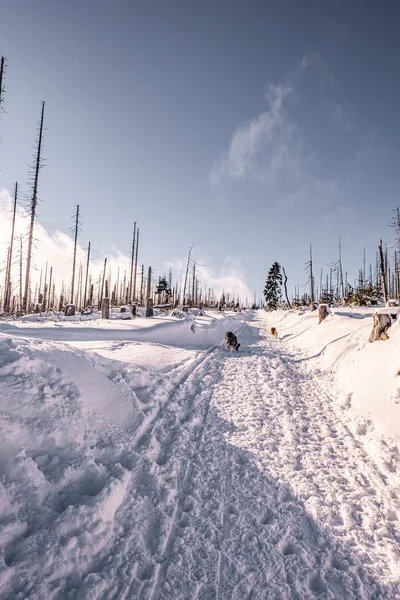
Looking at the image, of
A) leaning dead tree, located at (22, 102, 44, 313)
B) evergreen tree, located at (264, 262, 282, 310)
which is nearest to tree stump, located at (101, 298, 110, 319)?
leaning dead tree, located at (22, 102, 44, 313)

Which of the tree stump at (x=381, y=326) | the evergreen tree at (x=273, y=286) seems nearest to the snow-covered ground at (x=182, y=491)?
the tree stump at (x=381, y=326)

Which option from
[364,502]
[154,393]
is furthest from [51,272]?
[364,502]

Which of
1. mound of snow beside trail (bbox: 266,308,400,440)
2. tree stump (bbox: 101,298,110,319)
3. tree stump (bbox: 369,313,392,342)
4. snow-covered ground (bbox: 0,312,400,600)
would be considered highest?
tree stump (bbox: 101,298,110,319)

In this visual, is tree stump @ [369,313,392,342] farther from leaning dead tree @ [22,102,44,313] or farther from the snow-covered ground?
leaning dead tree @ [22,102,44,313]

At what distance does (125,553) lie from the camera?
6.73ft

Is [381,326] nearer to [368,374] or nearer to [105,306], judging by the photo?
[368,374]

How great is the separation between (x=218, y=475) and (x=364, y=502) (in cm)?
152

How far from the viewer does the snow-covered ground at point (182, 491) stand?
6.22ft

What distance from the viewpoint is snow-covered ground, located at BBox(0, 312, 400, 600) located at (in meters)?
1.89

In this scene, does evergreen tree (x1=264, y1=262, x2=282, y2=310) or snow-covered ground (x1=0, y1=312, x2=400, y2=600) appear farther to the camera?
evergreen tree (x1=264, y1=262, x2=282, y2=310)

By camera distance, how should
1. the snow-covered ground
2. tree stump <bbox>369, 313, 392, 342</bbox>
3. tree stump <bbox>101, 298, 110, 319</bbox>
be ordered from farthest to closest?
tree stump <bbox>101, 298, 110, 319</bbox>, tree stump <bbox>369, 313, 392, 342</bbox>, the snow-covered ground

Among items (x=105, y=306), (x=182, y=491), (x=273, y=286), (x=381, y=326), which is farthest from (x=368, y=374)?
(x=273, y=286)

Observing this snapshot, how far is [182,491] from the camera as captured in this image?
2.74 metres

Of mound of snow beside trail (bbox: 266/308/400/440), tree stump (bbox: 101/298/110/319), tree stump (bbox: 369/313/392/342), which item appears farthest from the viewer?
tree stump (bbox: 101/298/110/319)
